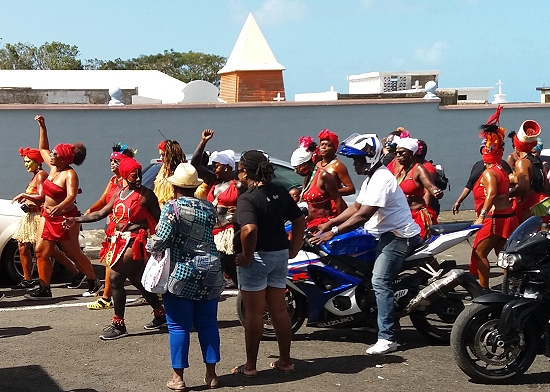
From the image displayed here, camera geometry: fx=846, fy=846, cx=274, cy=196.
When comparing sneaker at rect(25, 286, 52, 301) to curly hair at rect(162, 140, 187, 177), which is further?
sneaker at rect(25, 286, 52, 301)

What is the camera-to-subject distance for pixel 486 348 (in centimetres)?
621

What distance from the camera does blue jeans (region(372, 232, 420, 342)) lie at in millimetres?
7078

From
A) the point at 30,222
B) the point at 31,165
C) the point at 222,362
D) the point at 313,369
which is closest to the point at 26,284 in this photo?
the point at 30,222

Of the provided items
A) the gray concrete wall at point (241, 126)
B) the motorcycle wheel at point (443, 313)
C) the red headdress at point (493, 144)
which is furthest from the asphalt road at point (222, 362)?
the gray concrete wall at point (241, 126)

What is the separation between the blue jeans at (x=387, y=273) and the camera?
7.08 metres

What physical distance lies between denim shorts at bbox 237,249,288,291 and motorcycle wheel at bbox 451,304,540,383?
1.36 metres

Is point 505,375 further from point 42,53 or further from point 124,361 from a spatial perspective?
point 42,53

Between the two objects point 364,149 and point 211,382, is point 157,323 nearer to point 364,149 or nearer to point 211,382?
point 211,382

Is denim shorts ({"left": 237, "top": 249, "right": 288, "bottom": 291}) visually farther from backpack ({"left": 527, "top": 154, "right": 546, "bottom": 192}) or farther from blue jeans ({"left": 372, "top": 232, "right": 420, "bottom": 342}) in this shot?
backpack ({"left": 527, "top": 154, "right": 546, "bottom": 192})

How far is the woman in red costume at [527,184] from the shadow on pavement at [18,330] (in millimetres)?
5161

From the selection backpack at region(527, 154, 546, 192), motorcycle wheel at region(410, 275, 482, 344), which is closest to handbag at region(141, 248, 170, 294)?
motorcycle wheel at region(410, 275, 482, 344)

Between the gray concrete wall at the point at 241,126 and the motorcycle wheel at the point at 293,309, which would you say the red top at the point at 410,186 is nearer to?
the motorcycle wheel at the point at 293,309

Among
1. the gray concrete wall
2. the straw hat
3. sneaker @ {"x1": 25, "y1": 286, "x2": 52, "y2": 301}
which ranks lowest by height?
sneaker @ {"x1": 25, "y1": 286, "x2": 52, "y2": 301}

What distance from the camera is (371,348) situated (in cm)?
715
